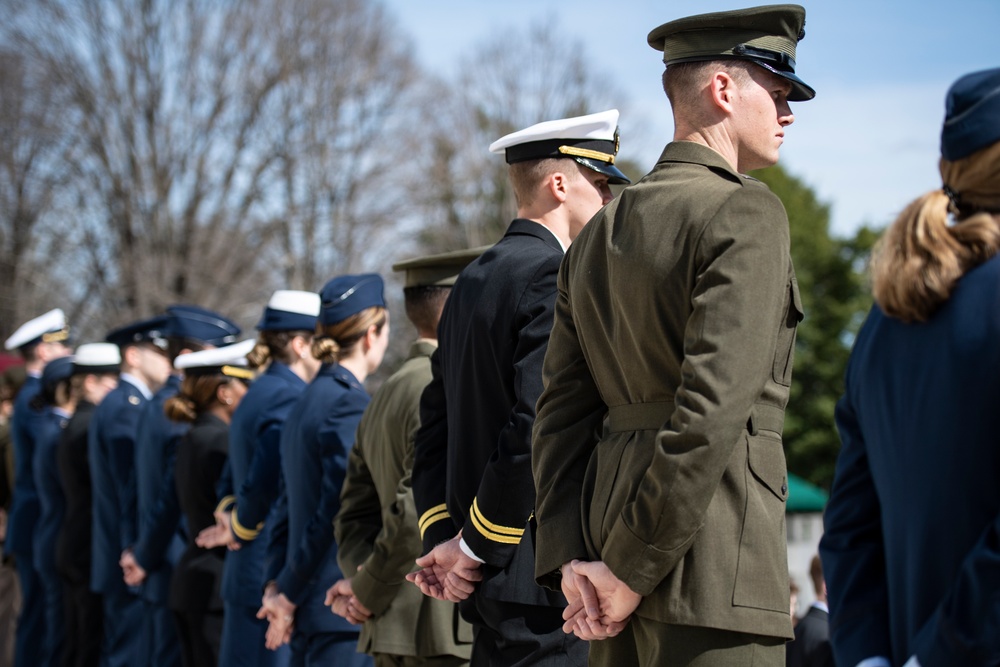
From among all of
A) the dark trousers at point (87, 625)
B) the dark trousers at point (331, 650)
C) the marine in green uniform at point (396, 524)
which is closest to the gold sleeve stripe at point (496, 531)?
the marine in green uniform at point (396, 524)

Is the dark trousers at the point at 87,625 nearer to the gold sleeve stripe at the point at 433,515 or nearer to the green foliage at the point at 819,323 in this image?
the gold sleeve stripe at the point at 433,515

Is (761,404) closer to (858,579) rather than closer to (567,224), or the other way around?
(858,579)

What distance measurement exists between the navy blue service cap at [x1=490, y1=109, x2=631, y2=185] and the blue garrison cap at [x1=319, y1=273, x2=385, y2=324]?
5.22 feet

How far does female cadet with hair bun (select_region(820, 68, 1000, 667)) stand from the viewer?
6.98 ft

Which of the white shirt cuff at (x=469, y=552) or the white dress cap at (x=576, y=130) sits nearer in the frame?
the white shirt cuff at (x=469, y=552)

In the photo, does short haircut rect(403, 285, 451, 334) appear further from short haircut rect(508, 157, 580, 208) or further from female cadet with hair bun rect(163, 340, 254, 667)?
female cadet with hair bun rect(163, 340, 254, 667)

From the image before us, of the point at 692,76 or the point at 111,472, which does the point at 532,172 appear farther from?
the point at 111,472

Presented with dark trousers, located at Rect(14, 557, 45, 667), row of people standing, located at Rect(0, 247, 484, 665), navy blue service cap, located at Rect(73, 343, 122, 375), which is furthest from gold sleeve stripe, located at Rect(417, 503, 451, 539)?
dark trousers, located at Rect(14, 557, 45, 667)

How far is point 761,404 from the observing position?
2.76 metres

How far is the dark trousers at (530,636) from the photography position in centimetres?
360

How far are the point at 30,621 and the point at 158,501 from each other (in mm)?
3584

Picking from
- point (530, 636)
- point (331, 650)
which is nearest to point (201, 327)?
point (331, 650)

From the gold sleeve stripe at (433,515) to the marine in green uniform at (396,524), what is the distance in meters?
0.36

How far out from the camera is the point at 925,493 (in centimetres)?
222
